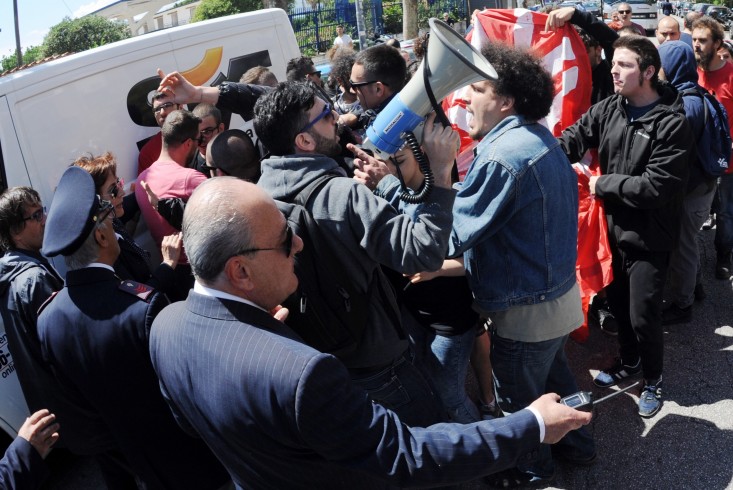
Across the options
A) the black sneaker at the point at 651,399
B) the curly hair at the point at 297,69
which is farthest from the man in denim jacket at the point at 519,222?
the curly hair at the point at 297,69

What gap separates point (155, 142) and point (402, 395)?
2332 mm

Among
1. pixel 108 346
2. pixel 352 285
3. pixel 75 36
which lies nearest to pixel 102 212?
pixel 108 346

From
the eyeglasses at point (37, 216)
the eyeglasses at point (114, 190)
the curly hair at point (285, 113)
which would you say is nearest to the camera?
the curly hair at point (285, 113)

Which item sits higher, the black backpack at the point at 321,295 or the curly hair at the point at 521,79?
the curly hair at the point at 521,79

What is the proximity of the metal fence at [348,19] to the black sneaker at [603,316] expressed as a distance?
19668mm

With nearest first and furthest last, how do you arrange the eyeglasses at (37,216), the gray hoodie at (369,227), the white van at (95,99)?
the gray hoodie at (369,227), the eyeglasses at (37,216), the white van at (95,99)

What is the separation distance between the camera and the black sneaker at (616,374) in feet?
12.0

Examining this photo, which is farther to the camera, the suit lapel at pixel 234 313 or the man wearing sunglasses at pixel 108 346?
the man wearing sunglasses at pixel 108 346

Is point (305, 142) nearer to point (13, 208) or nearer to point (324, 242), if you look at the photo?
point (324, 242)

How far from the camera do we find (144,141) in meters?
3.79

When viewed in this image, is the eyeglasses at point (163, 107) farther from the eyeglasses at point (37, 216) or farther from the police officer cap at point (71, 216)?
the police officer cap at point (71, 216)

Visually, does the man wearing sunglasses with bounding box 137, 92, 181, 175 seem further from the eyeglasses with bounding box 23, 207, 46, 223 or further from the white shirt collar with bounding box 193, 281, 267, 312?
the white shirt collar with bounding box 193, 281, 267, 312

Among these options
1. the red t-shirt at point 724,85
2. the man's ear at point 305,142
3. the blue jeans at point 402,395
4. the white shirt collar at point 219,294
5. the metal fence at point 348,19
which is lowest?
the metal fence at point 348,19

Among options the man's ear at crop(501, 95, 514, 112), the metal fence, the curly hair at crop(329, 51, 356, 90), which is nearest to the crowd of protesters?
the man's ear at crop(501, 95, 514, 112)
